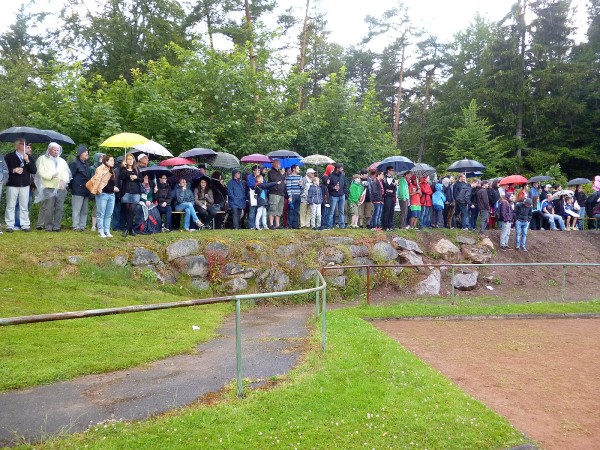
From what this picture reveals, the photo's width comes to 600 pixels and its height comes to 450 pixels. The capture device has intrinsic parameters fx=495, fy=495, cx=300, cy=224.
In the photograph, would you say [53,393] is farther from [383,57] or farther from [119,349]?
[383,57]

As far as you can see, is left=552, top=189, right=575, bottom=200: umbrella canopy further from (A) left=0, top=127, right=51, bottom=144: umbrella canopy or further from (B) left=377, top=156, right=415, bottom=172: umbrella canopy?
(A) left=0, top=127, right=51, bottom=144: umbrella canopy

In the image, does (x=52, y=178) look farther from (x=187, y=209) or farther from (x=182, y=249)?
(x=187, y=209)

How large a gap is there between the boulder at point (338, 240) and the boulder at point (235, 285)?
3409mm

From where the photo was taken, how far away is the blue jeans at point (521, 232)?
62.0ft

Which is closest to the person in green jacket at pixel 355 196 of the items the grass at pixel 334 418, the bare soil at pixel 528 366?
the bare soil at pixel 528 366

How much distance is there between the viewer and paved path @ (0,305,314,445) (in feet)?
16.1

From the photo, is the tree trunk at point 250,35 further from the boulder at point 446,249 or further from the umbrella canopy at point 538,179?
the umbrella canopy at point 538,179

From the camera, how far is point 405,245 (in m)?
17.2

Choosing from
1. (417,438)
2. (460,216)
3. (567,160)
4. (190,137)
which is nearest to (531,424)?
(417,438)

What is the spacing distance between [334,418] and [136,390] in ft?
7.96

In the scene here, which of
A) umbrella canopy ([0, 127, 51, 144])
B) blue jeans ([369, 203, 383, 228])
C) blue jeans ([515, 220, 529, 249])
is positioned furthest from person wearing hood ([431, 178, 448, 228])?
umbrella canopy ([0, 127, 51, 144])

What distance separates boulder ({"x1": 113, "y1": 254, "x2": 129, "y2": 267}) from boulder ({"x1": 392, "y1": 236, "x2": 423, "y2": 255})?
8944mm

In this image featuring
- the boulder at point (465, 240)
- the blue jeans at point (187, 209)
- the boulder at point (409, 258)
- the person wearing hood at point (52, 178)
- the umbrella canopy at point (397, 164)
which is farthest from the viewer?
the boulder at point (465, 240)

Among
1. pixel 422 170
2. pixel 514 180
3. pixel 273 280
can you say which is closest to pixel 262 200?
pixel 273 280
